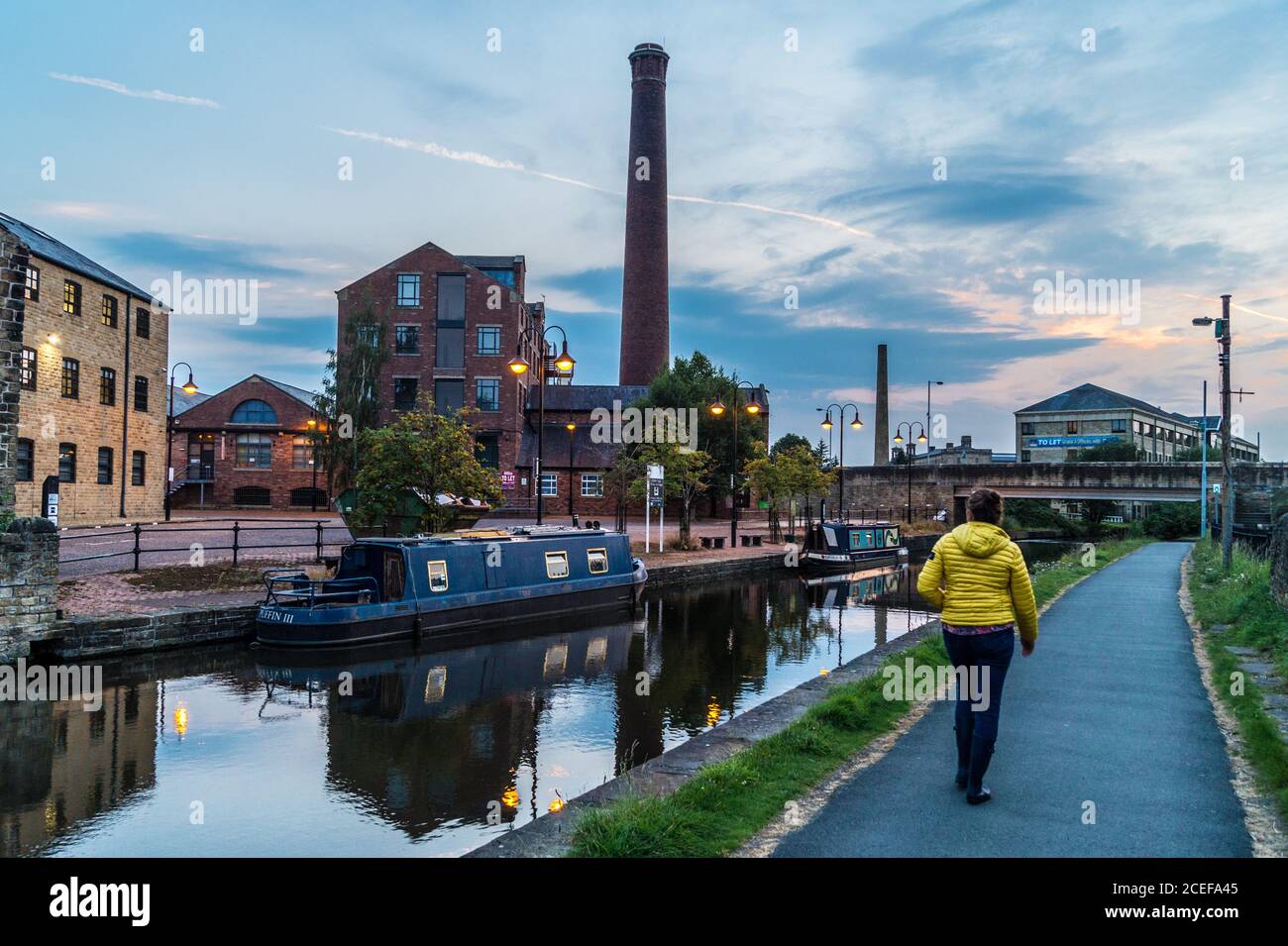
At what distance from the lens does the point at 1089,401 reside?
3386 inches

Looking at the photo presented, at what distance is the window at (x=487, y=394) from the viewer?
43.1m

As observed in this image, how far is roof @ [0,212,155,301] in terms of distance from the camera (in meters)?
25.4

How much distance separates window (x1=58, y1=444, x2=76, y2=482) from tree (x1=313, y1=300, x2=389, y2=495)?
11081 mm

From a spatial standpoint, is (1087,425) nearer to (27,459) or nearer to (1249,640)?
(1249,640)

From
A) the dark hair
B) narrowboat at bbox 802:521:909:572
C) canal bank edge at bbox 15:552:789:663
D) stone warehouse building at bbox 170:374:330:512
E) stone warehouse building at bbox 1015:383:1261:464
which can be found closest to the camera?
the dark hair

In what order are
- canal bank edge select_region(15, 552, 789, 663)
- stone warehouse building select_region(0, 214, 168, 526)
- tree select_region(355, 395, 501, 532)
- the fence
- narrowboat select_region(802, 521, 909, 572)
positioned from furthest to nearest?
1. narrowboat select_region(802, 521, 909, 572)
2. stone warehouse building select_region(0, 214, 168, 526)
3. tree select_region(355, 395, 501, 532)
4. the fence
5. canal bank edge select_region(15, 552, 789, 663)

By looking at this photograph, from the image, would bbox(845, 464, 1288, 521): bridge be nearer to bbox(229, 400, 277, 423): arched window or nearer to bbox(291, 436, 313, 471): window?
bbox(291, 436, 313, 471): window

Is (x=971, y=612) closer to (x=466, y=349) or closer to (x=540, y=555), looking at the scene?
(x=540, y=555)

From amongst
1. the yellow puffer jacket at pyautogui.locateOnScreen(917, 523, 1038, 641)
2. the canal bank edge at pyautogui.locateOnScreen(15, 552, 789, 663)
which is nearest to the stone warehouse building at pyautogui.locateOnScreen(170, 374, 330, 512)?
the canal bank edge at pyautogui.locateOnScreen(15, 552, 789, 663)

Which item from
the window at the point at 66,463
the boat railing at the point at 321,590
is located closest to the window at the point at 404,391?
the window at the point at 66,463
